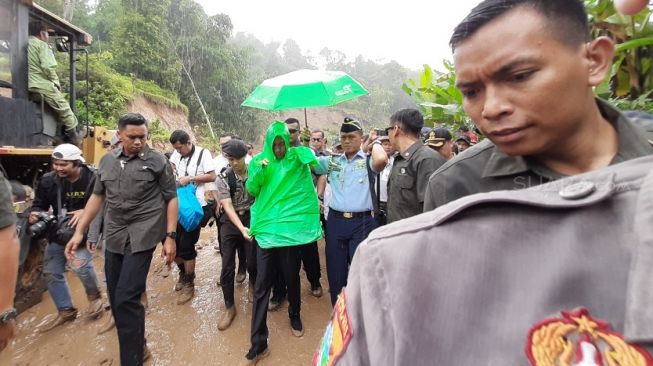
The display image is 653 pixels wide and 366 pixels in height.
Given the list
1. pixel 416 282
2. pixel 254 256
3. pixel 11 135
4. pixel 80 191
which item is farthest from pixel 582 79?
pixel 11 135

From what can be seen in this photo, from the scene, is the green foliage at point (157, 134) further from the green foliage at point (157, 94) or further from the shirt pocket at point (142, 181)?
the shirt pocket at point (142, 181)

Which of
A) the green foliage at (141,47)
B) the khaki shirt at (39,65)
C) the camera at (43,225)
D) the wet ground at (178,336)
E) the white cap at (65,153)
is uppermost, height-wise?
the green foliage at (141,47)

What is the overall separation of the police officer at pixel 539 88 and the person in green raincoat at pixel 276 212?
2205 mm

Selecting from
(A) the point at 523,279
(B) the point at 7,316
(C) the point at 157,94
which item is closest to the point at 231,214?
(B) the point at 7,316

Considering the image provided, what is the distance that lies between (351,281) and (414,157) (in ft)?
7.01

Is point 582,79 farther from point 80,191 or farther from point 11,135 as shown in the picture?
point 11,135

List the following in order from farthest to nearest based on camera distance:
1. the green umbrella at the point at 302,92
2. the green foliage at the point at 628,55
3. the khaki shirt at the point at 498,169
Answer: the green umbrella at the point at 302,92 < the green foliage at the point at 628,55 < the khaki shirt at the point at 498,169

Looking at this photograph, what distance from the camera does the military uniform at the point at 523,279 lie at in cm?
34

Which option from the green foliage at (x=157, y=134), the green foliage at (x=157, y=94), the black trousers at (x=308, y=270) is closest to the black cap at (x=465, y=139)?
the black trousers at (x=308, y=270)

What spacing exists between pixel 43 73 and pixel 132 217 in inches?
113

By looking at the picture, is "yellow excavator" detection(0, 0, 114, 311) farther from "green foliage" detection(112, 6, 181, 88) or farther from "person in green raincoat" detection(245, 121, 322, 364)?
"green foliage" detection(112, 6, 181, 88)

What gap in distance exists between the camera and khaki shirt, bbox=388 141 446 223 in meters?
2.42

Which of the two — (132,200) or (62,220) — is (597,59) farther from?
(62,220)

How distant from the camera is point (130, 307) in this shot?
2.45 m
